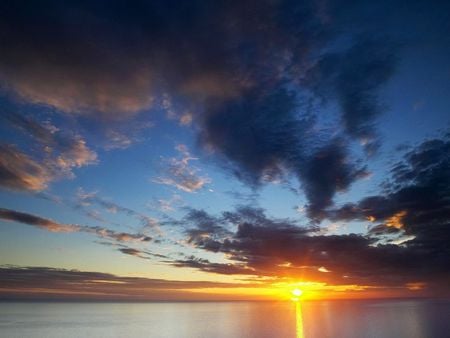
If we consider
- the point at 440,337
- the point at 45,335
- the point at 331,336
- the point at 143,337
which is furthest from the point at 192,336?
the point at 440,337

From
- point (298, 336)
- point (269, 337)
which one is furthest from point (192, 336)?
point (298, 336)

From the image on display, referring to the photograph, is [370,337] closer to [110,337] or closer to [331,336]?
[331,336]

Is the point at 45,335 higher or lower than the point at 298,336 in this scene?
lower

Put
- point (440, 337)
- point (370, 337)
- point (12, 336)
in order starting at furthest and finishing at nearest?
point (12, 336) → point (370, 337) → point (440, 337)

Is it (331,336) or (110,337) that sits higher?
(331,336)

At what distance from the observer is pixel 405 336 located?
320ft

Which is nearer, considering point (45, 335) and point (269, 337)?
point (269, 337)

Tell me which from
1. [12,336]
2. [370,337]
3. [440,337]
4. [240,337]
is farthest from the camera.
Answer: [12,336]

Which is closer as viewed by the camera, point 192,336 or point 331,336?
point 331,336

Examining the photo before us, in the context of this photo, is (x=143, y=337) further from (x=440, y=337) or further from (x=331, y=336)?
(x=440, y=337)

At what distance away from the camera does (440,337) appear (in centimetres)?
9100

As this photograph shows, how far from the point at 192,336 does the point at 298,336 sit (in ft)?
→ 124

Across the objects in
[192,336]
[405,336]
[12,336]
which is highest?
[405,336]

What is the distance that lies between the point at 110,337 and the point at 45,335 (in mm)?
29948
